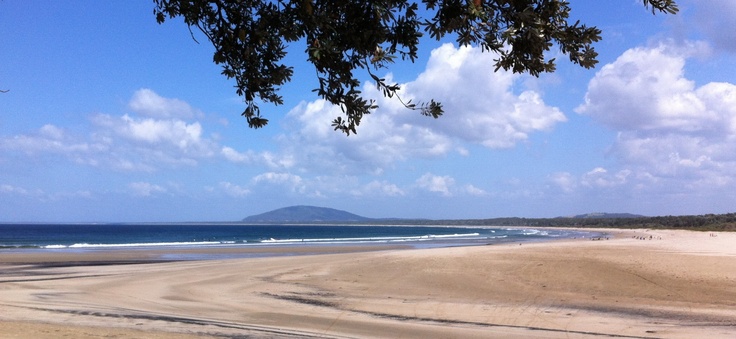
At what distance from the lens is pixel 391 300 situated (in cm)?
1515

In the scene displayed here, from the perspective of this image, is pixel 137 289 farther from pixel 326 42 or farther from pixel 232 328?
pixel 326 42

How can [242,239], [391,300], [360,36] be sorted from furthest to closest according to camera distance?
[242,239], [391,300], [360,36]

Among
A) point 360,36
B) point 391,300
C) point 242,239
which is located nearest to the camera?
point 360,36

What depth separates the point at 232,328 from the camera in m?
11.0

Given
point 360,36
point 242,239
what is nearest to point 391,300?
point 360,36

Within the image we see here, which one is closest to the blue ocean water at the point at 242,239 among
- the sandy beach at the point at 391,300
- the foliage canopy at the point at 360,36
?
the sandy beach at the point at 391,300

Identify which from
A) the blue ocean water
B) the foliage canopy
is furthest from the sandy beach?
the blue ocean water

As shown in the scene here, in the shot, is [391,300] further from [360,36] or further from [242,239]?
[242,239]

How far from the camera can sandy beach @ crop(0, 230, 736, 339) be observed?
36.2 feet

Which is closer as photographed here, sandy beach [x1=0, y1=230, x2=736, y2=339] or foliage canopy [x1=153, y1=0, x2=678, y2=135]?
foliage canopy [x1=153, y1=0, x2=678, y2=135]

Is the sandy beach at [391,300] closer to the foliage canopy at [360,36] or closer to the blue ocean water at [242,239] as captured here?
the foliage canopy at [360,36]

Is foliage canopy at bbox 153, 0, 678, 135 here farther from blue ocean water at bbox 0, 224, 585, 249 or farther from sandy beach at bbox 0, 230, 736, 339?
blue ocean water at bbox 0, 224, 585, 249

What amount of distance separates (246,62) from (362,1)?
1186mm

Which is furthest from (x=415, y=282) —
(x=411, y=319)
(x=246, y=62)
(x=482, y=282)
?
(x=246, y=62)
